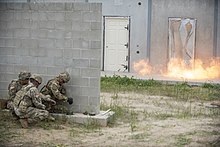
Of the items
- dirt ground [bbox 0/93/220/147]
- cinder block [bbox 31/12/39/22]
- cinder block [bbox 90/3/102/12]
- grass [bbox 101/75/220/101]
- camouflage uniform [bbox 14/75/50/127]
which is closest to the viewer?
dirt ground [bbox 0/93/220/147]

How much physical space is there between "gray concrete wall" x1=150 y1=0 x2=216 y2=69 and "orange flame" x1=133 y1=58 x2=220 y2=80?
0.23 m

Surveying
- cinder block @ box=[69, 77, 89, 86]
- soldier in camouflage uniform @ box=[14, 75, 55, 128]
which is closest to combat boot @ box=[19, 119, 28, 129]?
soldier in camouflage uniform @ box=[14, 75, 55, 128]

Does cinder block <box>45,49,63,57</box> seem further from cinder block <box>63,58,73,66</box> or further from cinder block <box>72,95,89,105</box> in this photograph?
cinder block <box>72,95,89,105</box>

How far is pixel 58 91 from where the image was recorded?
330 inches

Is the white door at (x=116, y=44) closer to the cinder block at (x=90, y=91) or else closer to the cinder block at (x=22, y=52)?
the cinder block at (x=22, y=52)

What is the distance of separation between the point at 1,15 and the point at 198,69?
327 inches

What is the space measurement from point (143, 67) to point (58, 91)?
7862 mm

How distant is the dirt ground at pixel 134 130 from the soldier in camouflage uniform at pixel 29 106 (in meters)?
0.15

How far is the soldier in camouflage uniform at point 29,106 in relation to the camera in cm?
781

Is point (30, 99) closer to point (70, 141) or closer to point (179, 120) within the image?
point (70, 141)

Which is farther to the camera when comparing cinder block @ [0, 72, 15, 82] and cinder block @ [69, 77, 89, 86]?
cinder block @ [0, 72, 15, 82]

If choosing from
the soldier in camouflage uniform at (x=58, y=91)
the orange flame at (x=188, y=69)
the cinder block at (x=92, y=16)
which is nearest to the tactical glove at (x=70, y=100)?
the soldier in camouflage uniform at (x=58, y=91)

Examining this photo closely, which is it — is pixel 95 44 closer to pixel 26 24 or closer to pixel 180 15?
pixel 26 24

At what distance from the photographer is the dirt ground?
6.98m
